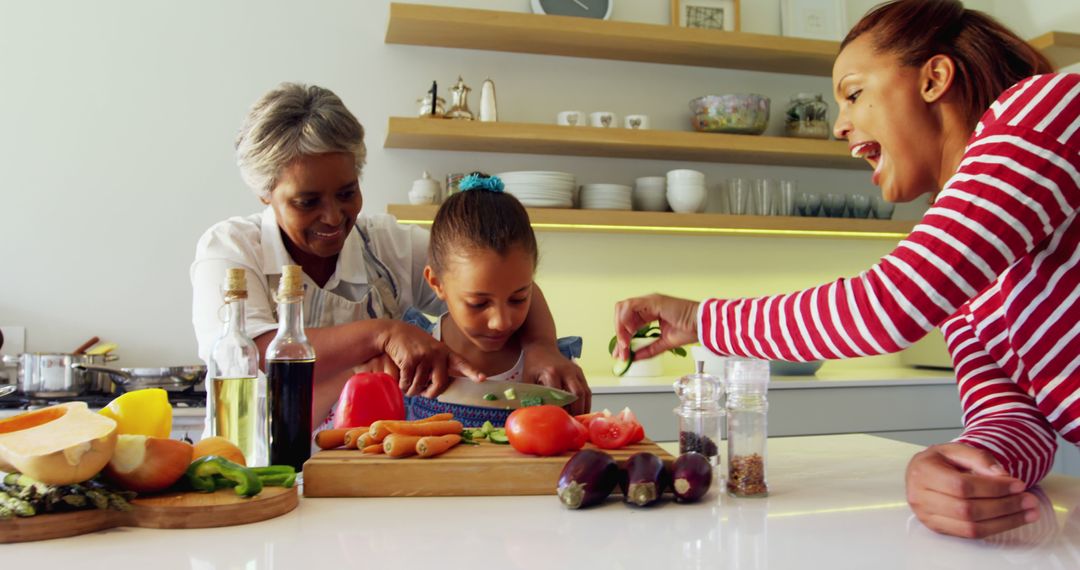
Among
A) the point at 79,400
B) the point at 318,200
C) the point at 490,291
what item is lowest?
the point at 79,400

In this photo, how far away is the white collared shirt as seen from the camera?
179cm

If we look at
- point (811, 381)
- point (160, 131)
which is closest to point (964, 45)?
point (811, 381)

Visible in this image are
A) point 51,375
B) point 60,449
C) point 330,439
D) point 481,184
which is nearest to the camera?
point 60,449

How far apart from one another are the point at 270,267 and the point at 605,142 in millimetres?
1880

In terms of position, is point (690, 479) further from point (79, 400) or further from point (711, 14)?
point (711, 14)

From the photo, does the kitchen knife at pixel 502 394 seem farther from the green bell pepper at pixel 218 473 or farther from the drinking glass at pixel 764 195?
the drinking glass at pixel 764 195

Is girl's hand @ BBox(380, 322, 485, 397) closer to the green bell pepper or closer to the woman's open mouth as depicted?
the green bell pepper

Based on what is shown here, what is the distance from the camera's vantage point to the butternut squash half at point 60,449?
2.89 ft

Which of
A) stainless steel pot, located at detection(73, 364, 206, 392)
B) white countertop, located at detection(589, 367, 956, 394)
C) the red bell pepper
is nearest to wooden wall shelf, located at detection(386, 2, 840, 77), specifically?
white countertop, located at detection(589, 367, 956, 394)

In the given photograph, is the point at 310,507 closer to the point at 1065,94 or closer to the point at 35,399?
the point at 1065,94

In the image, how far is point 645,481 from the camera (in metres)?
1.03

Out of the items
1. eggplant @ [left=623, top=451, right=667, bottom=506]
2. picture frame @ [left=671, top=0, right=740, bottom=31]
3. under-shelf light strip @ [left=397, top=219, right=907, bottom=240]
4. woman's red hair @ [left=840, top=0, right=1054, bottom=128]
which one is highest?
picture frame @ [left=671, top=0, right=740, bottom=31]

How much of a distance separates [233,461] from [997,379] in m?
1.05

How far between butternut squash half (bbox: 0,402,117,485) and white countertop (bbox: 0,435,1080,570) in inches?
2.7
